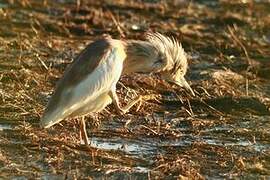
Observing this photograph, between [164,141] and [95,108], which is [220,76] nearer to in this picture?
[164,141]

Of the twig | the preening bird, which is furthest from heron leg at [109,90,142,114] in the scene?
the twig

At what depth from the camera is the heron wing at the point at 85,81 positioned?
208 inches

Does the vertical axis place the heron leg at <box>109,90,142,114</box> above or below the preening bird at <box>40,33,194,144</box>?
below

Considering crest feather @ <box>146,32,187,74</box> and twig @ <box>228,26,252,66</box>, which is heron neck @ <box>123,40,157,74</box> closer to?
crest feather @ <box>146,32,187,74</box>

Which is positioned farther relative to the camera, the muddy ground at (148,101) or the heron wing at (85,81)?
the muddy ground at (148,101)

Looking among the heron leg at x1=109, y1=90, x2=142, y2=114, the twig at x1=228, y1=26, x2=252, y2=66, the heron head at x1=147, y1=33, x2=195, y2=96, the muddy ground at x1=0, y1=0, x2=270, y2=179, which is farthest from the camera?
the twig at x1=228, y1=26, x2=252, y2=66

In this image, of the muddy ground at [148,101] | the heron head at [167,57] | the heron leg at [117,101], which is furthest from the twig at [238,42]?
the heron leg at [117,101]

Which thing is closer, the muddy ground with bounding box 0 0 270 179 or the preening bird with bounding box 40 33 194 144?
the preening bird with bounding box 40 33 194 144

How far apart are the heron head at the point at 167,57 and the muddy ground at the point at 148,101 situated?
1.33ft

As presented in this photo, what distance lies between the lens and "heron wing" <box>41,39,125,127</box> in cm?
529

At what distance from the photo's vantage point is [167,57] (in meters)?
5.82

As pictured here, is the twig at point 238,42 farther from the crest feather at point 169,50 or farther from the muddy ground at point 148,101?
the crest feather at point 169,50

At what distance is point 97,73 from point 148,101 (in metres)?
1.46

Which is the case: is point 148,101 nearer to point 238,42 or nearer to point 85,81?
point 85,81
